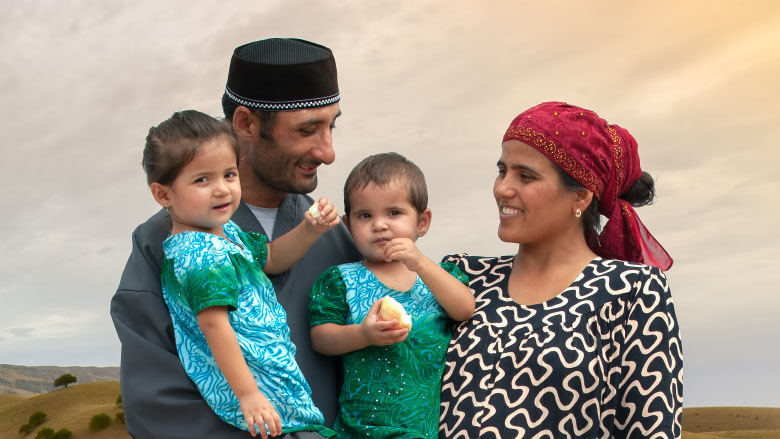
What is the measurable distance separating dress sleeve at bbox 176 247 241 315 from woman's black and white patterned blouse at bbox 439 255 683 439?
1487 millimetres

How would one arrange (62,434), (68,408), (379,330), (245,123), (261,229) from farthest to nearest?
(68,408) < (62,434) < (245,123) < (261,229) < (379,330)

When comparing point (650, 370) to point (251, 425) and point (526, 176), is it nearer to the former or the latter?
point (526, 176)

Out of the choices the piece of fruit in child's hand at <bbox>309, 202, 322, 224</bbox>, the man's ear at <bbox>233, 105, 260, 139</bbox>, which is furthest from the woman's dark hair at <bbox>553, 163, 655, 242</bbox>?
the man's ear at <bbox>233, 105, 260, 139</bbox>

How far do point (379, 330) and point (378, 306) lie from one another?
15 centimetres

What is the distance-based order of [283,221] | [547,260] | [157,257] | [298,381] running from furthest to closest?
[283,221]
[547,260]
[157,257]
[298,381]

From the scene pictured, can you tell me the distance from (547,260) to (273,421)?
205 centimetres

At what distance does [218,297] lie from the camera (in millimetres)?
4031

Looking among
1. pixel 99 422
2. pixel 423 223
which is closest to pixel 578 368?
pixel 423 223

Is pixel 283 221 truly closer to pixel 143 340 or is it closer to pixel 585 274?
pixel 143 340

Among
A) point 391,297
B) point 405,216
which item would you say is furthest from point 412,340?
point 405,216

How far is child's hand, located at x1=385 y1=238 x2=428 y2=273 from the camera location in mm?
4574

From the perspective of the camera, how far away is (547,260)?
509 centimetres

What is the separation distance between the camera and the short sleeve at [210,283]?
4.04m

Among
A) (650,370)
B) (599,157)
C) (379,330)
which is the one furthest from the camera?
(599,157)
